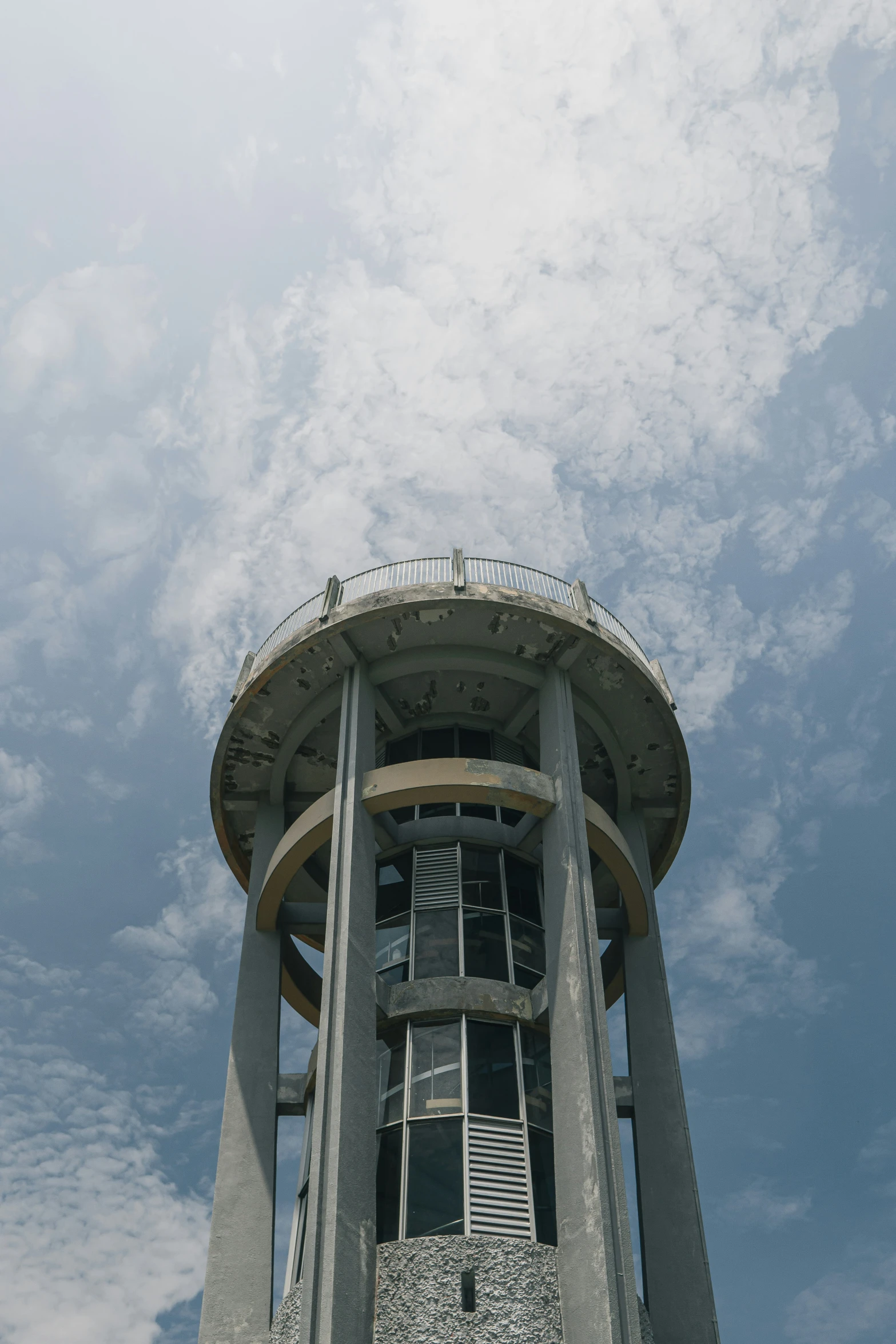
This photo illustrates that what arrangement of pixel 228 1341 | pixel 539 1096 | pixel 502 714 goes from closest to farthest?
pixel 228 1341
pixel 539 1096
pixel 502 714

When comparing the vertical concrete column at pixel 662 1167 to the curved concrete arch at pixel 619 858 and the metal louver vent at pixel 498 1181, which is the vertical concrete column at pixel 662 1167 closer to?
the curved concrete arch at pixel 619 858

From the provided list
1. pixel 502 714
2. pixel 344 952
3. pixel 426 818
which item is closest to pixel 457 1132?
pixel 344 952

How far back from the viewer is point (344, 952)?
1636 cm

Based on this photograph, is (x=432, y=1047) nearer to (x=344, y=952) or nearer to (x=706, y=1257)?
(x=344, y=952)

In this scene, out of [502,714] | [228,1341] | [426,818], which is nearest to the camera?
[228,1341]

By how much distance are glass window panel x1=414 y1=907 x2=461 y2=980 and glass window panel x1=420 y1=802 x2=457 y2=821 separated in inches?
89.6

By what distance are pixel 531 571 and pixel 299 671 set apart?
548cm

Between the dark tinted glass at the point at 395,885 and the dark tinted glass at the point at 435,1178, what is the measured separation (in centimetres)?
453

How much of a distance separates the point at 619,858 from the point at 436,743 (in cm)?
492

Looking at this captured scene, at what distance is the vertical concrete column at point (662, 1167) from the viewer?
16938mm

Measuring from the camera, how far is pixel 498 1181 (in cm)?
1558

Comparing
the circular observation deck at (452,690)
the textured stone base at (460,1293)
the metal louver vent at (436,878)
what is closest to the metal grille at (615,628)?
the circular observation deck at (452,690)

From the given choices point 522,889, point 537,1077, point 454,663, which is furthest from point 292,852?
point 537,1077

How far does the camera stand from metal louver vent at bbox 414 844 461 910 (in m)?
19.5
